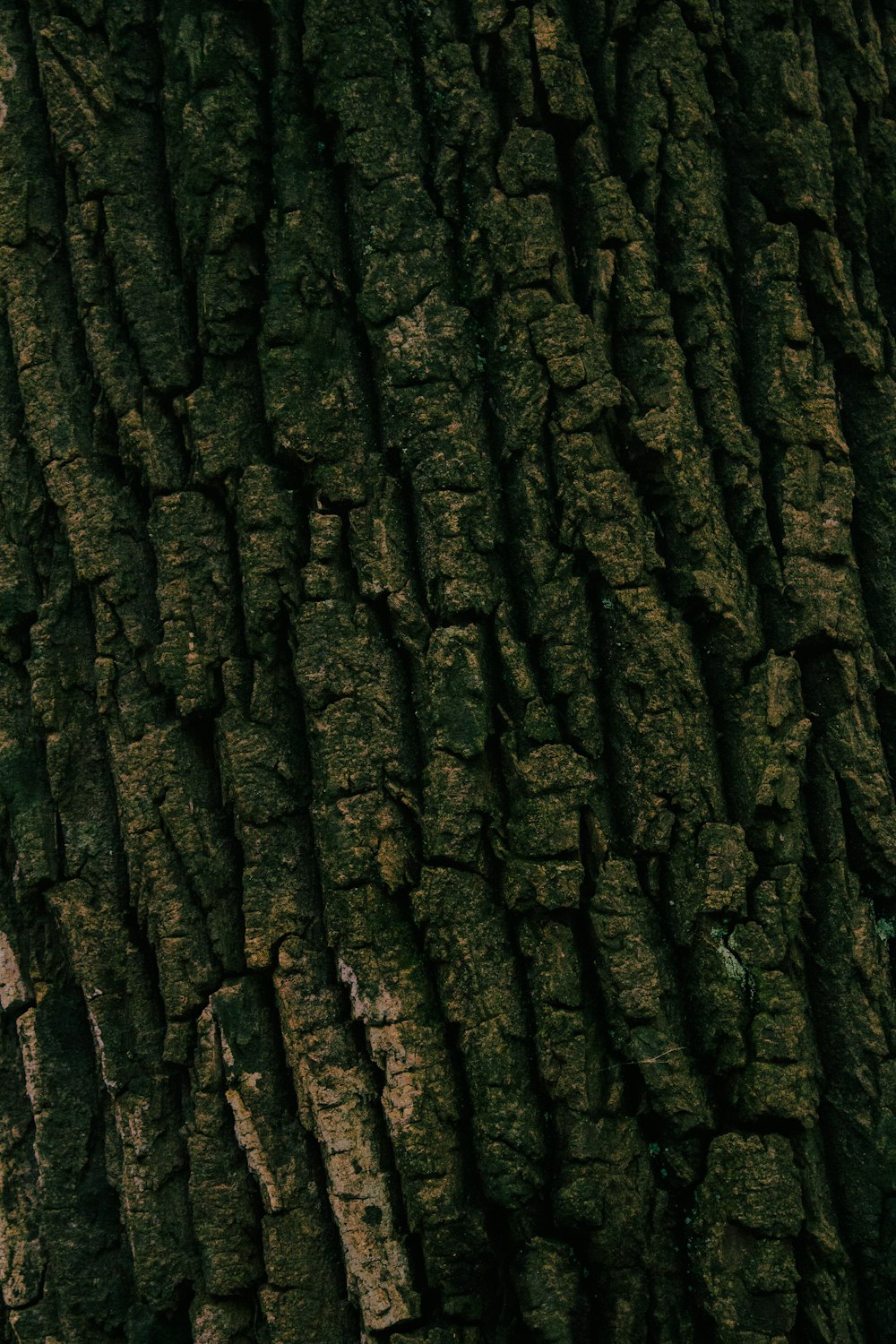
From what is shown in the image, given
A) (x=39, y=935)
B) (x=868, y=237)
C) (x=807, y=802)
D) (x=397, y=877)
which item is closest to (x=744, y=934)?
(x=807, y=802)

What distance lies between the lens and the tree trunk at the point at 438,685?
182 centimetres

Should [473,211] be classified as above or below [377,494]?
above

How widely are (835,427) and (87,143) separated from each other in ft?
4.58

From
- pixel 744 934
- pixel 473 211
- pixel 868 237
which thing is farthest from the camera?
pixel 868 237

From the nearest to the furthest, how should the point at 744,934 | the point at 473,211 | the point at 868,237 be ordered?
1. the point at 744,934
2. the point at 473,211
3. the point at 868,237

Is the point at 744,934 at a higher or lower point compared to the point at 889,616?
lower

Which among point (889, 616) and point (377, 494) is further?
point (889, 616)

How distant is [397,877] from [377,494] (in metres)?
0.62

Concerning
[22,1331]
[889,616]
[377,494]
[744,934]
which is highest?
[377,494]

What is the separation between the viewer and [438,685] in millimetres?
1900

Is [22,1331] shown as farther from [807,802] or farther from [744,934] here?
[807,802]

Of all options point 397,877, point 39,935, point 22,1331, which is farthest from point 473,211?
point 22,1331

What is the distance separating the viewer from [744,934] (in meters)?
1.86

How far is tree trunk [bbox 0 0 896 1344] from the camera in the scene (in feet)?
5.98
